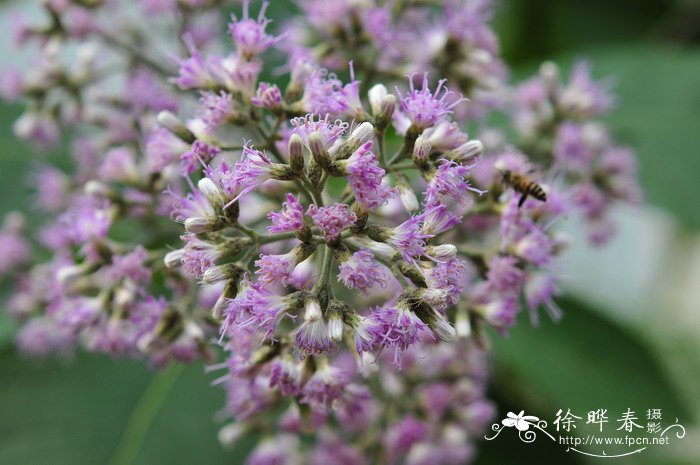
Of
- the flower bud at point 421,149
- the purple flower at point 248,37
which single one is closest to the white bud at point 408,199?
the flower bud at point 421,149

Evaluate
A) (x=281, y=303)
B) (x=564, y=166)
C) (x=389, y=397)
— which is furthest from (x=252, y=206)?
(x=564, y=166)

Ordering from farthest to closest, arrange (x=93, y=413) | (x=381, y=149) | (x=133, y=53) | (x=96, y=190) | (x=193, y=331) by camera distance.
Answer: (x=93, y=413), (x=133, y=53), (x=96, y=190), (x=193, y=331), (x=381, y=149)

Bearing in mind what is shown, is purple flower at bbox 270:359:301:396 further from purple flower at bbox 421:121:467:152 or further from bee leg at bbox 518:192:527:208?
bee leg at bbox 518:192:527:208

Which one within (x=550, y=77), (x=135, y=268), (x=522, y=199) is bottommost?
(x=135, y=268)

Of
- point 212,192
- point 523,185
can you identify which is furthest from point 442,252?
point 212,192

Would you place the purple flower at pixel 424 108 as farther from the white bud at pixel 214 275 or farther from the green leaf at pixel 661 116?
the green leaf at pixel 661 116

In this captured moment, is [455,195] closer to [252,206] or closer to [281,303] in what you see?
[281,303]

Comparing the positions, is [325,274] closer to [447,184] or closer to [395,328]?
[395,328]
